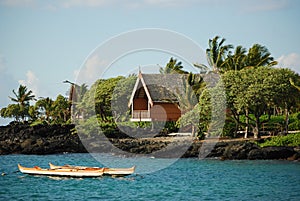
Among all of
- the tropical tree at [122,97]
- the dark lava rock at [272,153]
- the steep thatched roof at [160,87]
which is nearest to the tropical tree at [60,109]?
the tropical tree at [122,97]

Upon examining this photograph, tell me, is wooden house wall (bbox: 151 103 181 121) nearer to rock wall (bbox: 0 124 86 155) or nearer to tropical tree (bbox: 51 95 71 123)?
rock wall (bbox: 0 124 86 155)

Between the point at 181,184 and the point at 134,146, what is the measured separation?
12787mm

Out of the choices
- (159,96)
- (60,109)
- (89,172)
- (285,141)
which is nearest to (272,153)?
(285,141)

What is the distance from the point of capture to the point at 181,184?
→ 29.3m

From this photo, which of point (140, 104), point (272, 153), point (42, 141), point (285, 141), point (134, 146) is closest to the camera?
point (272, 153)

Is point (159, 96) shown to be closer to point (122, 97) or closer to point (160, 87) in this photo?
point (160, 87)

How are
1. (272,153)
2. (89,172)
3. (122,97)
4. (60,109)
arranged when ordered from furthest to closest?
(60,109), (122,97), (272,153), (89,172)

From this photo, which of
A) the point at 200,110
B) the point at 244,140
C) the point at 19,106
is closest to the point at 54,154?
the point at 200,110

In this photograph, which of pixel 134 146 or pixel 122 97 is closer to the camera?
pixel 134 146

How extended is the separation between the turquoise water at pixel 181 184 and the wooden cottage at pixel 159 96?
13.0 meters

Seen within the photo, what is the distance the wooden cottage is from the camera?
48.2 m

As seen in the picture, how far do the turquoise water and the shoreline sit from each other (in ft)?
3.75

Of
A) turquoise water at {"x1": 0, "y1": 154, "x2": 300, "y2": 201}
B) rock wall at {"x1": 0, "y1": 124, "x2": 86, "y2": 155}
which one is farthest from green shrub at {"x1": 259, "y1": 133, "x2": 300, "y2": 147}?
rock wall at {"x1": 0, "y1": 124, "x2": 86, "y2": 155}

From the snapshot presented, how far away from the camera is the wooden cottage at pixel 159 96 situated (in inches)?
1897
